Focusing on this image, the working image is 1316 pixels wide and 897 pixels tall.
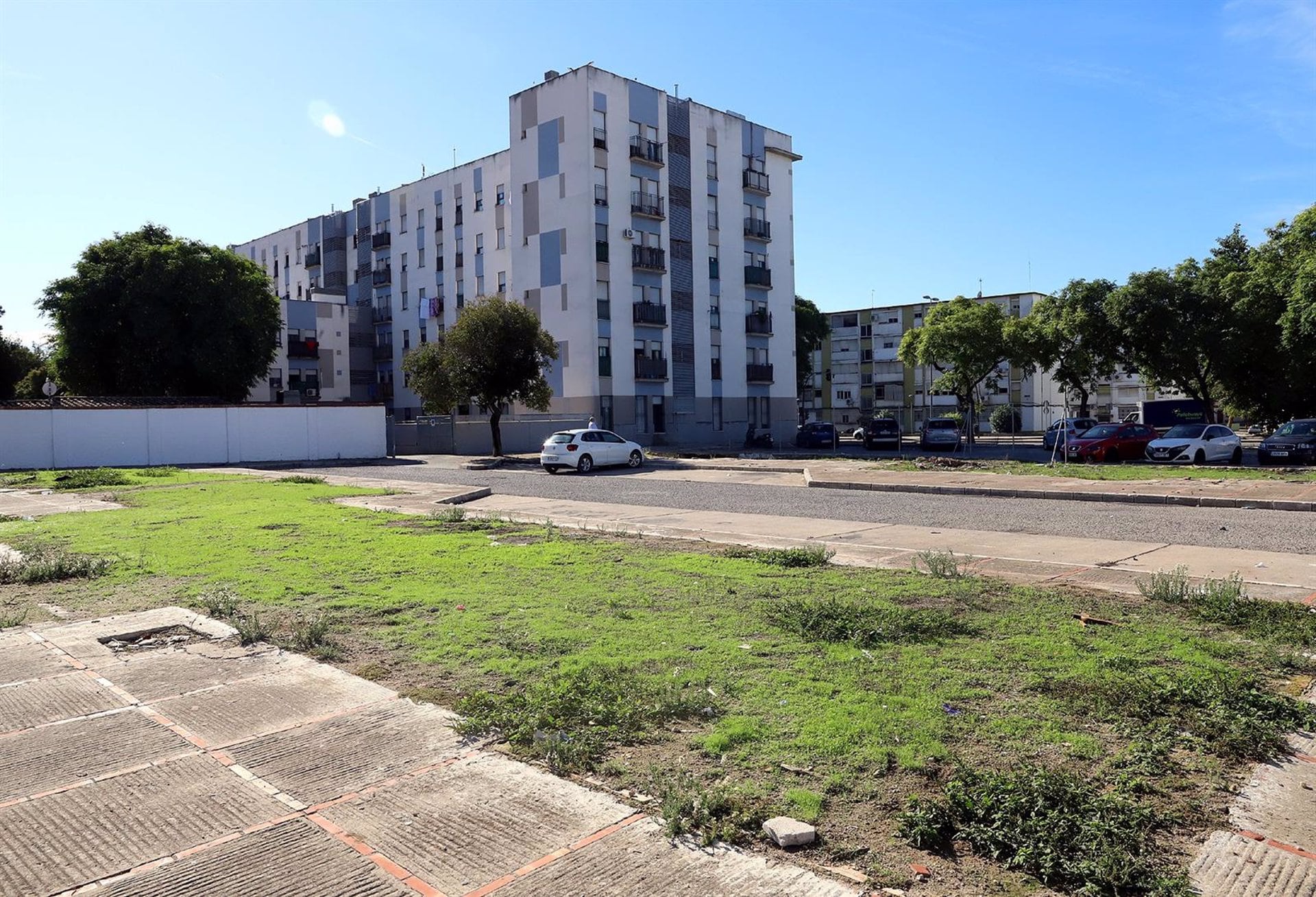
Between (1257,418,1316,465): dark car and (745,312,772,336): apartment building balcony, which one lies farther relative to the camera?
(745,312,772,336): apartment building balcony

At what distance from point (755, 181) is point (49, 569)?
54.1m

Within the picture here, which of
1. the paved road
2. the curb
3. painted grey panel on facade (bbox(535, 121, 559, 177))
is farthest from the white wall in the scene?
the curb

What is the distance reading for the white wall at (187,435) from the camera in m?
36.6

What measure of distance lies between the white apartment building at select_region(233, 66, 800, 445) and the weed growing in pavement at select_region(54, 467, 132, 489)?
24028 millimetres

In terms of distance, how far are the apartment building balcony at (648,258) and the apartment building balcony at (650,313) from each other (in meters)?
2.09

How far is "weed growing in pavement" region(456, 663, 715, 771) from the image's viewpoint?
14.7ft

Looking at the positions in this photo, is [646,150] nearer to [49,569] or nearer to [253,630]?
[49,569]

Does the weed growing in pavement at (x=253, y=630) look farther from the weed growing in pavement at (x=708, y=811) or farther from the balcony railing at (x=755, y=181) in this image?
the balcony railing at (x=755, y=181)

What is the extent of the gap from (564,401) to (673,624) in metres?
44.6

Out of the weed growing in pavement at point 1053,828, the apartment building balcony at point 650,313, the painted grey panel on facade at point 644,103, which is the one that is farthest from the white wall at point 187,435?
the weed growing in pavement at point 1053,828

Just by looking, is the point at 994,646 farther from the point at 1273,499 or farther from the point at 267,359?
the point at 267,359

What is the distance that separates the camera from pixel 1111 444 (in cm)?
3388

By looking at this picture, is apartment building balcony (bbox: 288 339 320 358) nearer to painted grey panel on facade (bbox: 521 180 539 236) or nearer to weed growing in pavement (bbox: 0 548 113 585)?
painted grey panel on facade (bbox: 521 180 539 236)

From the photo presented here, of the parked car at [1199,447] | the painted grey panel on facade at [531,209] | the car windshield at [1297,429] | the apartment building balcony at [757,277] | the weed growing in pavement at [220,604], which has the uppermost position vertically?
the painted grey panel on facade at [531,209]
